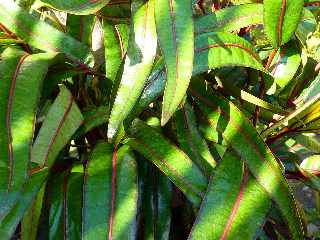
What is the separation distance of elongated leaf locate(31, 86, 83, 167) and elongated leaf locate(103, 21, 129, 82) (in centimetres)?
8

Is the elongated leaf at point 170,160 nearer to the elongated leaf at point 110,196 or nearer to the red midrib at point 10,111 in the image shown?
the elongated leaf at point 110,196

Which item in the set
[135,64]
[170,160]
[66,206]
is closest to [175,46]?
[135,64]

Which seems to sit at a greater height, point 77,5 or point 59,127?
point 77,5

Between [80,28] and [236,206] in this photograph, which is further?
[80,28]

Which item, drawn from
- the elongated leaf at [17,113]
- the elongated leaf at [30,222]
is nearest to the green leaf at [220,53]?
the elongated leaf at [17,113]

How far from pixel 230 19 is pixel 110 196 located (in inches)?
13.1

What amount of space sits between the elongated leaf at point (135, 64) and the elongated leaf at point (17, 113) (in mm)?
111

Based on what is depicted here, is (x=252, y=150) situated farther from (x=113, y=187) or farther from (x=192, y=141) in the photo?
(x=113, y=187)

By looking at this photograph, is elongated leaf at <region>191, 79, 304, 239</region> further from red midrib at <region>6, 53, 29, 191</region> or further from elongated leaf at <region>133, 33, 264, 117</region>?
red midrib at <region>6, 53, 29, 191</region>

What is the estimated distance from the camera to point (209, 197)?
0.66 m

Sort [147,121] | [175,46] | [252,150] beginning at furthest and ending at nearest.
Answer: [147,121], [252,150], [175,46]

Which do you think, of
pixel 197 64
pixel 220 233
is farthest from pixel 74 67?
pixel 220 233

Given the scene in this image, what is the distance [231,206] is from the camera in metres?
0.66

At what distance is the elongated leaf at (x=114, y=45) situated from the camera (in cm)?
78
